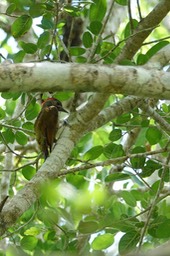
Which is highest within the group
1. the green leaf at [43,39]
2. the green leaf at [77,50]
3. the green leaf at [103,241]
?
the green leaf at [43,39]

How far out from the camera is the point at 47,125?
3875mm

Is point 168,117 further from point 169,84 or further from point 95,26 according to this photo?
point 169,84

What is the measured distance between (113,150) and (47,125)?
21.2 inches

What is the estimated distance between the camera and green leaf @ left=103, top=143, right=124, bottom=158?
11.8 feet

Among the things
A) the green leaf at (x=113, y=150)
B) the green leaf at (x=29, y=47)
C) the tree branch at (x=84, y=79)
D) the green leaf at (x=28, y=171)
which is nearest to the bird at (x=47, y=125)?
the green leaf at (x=28, y=171)

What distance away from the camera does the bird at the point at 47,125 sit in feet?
12.4

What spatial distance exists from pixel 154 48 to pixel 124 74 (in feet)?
4.26

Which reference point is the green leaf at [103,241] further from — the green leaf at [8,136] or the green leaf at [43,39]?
the green leaf at [43,39]

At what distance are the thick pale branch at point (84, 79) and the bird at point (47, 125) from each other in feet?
5.30

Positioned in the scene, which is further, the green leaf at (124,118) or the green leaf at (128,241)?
the green leaf at (124,118)

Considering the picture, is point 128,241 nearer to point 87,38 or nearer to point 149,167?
point 149,167

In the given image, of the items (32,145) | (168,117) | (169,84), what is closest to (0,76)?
(169,84)

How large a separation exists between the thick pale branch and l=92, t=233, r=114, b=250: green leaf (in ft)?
4.58

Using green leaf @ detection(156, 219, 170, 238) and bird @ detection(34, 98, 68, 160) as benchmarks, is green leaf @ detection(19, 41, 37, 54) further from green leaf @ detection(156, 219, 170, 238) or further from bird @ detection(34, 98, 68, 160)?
green leaf @ detection(156, 219, 170, 238)
